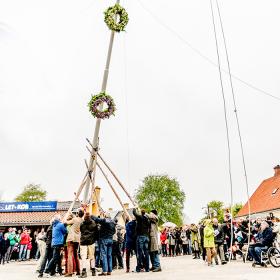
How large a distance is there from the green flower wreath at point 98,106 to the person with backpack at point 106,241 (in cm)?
554

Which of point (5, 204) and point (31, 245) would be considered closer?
point (31, 245)

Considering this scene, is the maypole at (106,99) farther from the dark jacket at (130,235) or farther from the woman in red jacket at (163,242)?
the woman in red jacket at (163,242)

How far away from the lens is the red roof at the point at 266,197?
41.2 m

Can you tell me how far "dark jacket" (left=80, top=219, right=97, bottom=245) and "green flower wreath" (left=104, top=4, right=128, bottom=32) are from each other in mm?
8987

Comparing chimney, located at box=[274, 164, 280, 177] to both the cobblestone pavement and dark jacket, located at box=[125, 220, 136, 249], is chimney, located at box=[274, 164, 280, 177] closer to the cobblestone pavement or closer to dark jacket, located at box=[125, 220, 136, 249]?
the cobblestone pavement

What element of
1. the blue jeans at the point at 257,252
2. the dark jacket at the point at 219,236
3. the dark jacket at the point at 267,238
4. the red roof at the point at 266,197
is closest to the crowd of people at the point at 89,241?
the dark jacket at the point at 219,236

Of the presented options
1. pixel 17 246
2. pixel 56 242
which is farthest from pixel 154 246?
pixel 17 246

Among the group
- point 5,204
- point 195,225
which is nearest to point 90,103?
point 195,225

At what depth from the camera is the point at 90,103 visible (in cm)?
1545

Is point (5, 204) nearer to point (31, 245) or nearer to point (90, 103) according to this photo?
point (31, 245)

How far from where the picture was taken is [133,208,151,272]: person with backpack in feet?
39.1

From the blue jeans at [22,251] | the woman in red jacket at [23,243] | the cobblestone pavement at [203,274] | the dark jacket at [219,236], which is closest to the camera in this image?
the cobblestone pavement at [203,274]

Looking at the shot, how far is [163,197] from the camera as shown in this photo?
75.1 meters

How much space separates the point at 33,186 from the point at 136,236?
224 ft
